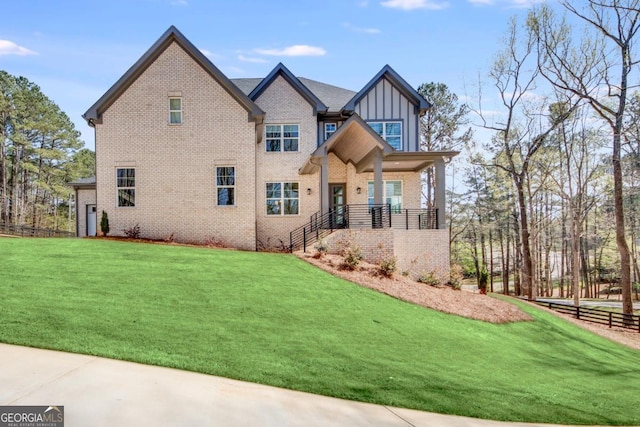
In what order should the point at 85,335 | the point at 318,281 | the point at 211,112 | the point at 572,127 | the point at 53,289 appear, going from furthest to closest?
the point at 572,127, the point at 211,112, the point at 318,281, the point at 53,289, the point at 85,335

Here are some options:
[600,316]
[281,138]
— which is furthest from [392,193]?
[600,316]

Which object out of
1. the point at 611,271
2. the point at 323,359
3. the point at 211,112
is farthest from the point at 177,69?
the point at 611,271

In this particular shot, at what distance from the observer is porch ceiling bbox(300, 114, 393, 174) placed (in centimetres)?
1631

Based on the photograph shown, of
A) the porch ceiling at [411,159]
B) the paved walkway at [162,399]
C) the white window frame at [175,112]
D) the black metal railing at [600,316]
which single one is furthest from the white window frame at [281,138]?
the black metal railing at [600,316]

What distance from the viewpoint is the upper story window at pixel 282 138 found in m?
19.9

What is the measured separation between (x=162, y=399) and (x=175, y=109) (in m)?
15.4

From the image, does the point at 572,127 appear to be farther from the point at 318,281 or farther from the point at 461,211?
the point at 318,281

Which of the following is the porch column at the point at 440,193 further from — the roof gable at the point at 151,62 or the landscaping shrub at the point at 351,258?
the roof gable at the point at 151,62

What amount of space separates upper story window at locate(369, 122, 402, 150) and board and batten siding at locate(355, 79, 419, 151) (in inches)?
7.9

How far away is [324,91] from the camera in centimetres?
2262

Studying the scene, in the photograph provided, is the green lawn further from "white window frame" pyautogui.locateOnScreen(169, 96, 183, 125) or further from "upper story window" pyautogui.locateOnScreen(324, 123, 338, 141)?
"upper story window" pyautogui.locateOnScreen(324, 123, 338, 141)

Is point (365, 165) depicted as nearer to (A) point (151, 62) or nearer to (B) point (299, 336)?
(A) point (151, 62)

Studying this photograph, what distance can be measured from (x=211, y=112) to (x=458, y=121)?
23708 millimetres

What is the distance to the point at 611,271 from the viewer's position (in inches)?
1791
